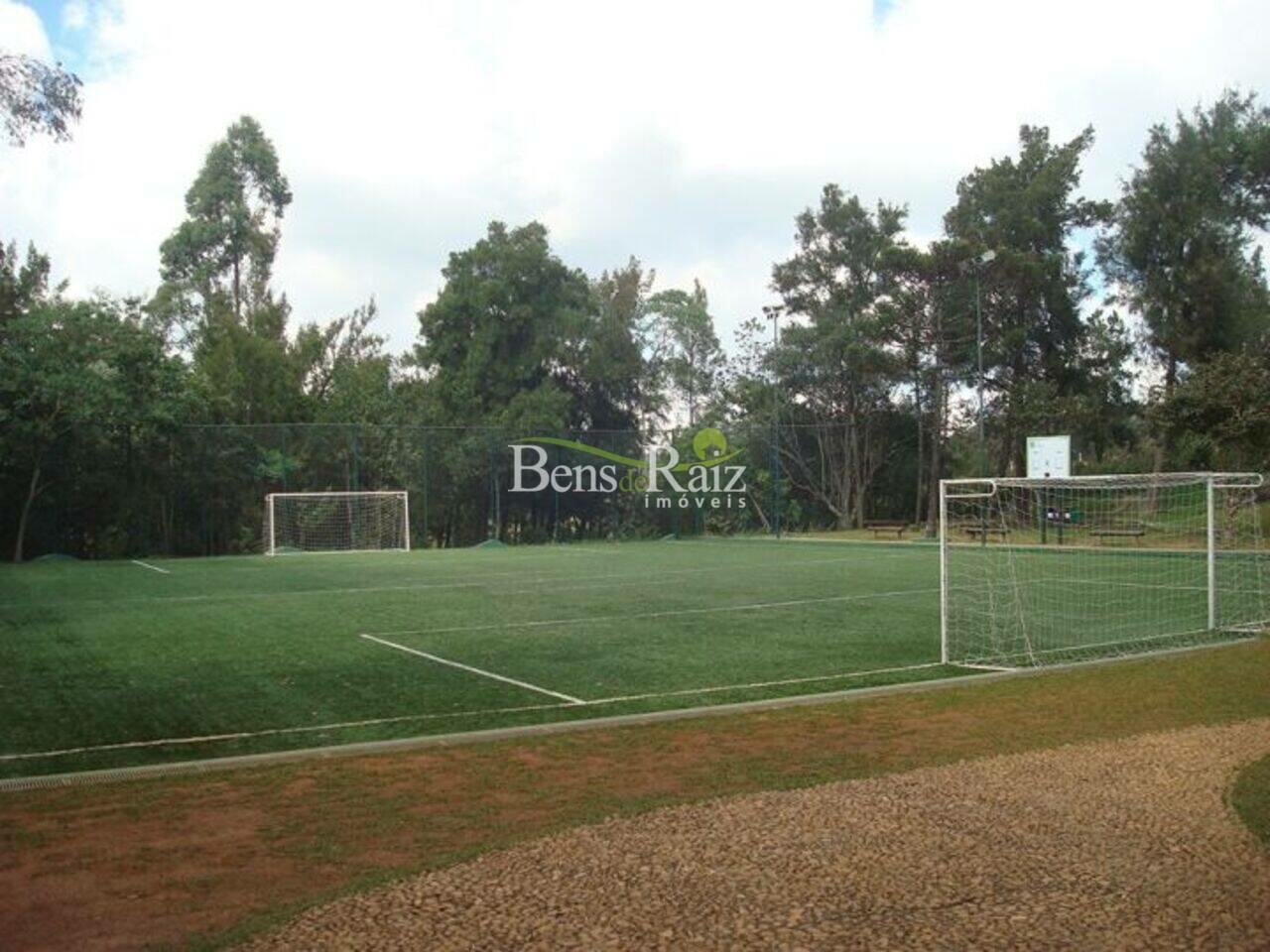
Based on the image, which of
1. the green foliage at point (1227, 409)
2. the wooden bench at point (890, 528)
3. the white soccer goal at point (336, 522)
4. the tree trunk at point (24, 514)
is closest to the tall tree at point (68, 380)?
the tree trunk at point (24, 514)

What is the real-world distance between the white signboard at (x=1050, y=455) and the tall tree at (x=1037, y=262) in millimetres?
9993

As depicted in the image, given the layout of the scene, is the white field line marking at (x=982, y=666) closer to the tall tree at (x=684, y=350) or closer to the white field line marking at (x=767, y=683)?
the white field line marking at (x=767, y=683)

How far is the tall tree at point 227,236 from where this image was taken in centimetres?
4081

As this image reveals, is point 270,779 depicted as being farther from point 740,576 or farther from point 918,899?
point 740,576

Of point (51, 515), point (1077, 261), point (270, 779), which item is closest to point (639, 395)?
point (1077, 261)

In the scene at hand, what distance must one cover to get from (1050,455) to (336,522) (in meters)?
18.1

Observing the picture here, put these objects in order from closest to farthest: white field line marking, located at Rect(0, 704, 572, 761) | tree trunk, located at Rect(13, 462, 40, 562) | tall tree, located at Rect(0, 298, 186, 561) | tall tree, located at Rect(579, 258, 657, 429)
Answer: white field line marking, located at Rect(0, 704, 572, 761), tall tree, located at Rect(0, 298, 186, 561), tree trunk, located at Rect(13, 462, 40, 562), tall tree, located at Rect(579, 258, 657, 429)

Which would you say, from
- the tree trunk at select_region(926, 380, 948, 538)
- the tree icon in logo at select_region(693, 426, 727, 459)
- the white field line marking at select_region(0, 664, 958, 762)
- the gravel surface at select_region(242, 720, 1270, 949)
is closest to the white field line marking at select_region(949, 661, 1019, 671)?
the white field line marking at select_region(0, 664, 958, 762)

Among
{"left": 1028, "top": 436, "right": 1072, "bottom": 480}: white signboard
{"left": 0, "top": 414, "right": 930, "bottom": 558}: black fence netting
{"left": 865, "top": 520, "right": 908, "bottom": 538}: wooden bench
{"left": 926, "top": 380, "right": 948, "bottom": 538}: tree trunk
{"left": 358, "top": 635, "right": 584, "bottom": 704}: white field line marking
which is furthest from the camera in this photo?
{"left": 926, "top": 380, "right": 948, "bottom": 538}: tree trunk

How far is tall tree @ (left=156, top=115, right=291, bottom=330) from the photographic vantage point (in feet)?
134

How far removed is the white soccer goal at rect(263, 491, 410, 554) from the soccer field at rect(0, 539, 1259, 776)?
27.6 feet

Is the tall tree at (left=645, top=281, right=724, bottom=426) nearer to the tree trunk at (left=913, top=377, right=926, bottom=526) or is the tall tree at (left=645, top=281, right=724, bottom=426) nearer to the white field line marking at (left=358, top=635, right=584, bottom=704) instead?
the tree trunk at (left=913, top=377, right=926, bottom=526)

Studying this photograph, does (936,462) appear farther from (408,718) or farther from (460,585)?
(408,718)

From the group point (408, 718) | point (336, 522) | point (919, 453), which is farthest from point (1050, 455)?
point (408, 718)
